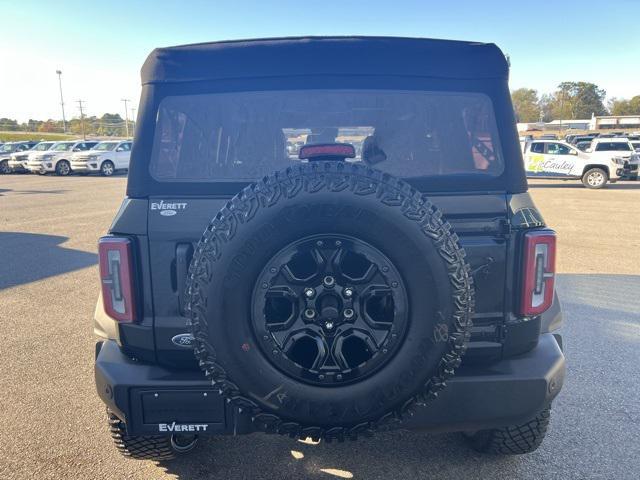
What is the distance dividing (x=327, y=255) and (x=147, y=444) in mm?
1608

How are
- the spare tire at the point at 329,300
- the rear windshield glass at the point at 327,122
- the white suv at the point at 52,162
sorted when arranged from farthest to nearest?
the white suv at the point at 52,162
the rear windshield glass at the point at 327,122
the spare tire at the point at 329,300

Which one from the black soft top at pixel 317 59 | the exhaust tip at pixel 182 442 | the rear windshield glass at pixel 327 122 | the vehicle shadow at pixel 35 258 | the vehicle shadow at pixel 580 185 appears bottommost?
the vehicle shadow at pixel 580 185

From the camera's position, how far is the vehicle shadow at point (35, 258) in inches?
273

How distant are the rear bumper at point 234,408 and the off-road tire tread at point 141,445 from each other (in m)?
0.50

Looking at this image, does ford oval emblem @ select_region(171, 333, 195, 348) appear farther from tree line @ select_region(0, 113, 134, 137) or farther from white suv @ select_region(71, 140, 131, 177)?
tree line @ select_region(0, 113, 134, 137)

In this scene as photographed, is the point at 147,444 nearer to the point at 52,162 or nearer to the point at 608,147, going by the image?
the point at 608,147

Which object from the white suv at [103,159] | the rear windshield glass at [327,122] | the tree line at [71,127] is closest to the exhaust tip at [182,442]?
the rear windshield glass at [327,122]

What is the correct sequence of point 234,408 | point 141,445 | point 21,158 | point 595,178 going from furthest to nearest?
point 21,158 < point 595,178 < point 141,445 < point 234,408

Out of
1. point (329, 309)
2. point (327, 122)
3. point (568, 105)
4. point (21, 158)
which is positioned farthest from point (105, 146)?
point (568, 105)

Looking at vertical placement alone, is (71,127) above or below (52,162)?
above

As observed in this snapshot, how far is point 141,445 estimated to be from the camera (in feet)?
8.84

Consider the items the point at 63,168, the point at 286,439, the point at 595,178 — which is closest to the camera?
the point at 286,439

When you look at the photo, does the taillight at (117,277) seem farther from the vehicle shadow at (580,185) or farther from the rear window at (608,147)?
the rear window at (608,147)

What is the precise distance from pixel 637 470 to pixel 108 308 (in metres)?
2.89
